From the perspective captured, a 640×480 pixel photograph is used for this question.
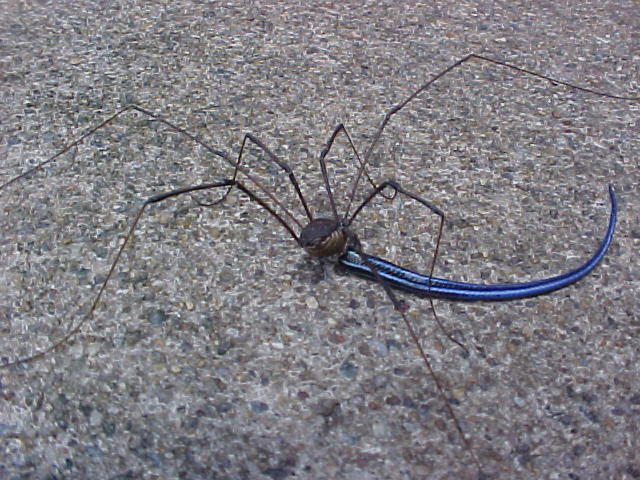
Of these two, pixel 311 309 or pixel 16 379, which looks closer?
pixel 16 379

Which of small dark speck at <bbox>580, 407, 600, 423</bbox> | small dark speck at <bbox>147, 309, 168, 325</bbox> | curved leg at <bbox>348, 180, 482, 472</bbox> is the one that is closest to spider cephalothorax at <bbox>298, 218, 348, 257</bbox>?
curved leg at <bbox>348, 180, 482, 472</bbox>


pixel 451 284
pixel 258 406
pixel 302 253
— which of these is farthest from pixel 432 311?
pixel 258 406

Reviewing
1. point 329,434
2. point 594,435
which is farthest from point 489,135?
point 329,434

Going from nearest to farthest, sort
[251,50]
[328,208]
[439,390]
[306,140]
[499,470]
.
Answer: [499,470] → [439,390] → [328,208] → [306,140] → [251,50]

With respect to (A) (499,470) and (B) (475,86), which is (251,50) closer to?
(B) (475,86)

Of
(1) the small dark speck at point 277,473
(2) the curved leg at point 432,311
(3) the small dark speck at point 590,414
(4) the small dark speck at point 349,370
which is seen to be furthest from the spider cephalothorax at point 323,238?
(3) the small dark speck at point 590,414

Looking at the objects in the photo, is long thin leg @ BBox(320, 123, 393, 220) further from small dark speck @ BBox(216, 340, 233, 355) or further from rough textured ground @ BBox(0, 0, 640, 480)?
small dark speck @ BBox(216, 340, 233, 355)

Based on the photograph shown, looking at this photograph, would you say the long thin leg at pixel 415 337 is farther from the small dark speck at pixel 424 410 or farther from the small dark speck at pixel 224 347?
the small dark speck at pixel 224 347
